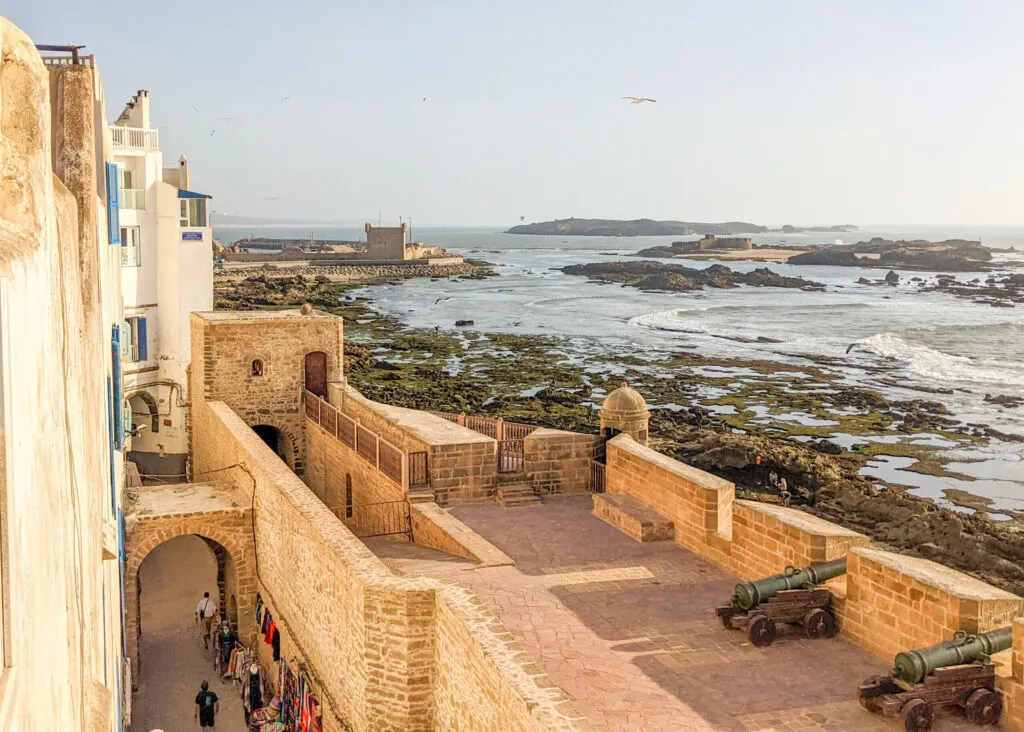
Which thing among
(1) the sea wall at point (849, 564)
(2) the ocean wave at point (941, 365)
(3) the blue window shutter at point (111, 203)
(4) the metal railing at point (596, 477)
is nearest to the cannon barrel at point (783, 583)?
(1) the sea wall at point (849, 564)

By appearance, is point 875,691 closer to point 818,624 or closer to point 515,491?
point 818,624

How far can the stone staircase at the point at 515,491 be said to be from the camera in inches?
572

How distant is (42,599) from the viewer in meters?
3.90

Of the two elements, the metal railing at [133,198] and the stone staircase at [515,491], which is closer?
the stone staircase at [515,491]

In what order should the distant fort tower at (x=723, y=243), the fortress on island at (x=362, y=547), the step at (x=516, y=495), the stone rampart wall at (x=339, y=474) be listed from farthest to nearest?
1. the distant fort tower at (x=723, y=243)
2. the stone rampart wall at (x=339, y=474)
3. the step at (x=516, y=495)
4. the fortress on island at (x=362, y=547)

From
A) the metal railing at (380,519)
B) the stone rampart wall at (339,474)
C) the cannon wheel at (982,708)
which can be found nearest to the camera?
the cannon wheel at (982,708)

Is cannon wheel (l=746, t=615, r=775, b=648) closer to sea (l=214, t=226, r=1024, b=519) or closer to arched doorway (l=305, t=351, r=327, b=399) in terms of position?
arched doorway (l=305, t=351, r=327, b=399)

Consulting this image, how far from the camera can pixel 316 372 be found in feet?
66.5

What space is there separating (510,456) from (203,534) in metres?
4.52

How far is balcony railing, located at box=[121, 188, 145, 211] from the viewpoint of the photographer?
2430 cm

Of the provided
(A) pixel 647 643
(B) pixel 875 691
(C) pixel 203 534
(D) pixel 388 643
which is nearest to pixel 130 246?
(C) pixel 203 534

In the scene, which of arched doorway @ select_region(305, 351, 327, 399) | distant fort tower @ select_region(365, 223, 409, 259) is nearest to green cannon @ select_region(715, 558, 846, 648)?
arched doorway @ select_region(305, 351, 327, 399)

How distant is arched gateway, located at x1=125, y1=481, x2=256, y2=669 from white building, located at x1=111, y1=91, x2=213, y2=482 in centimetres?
874

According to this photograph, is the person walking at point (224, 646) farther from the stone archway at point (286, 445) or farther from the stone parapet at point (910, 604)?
the stone parapet at point (910, 604)
